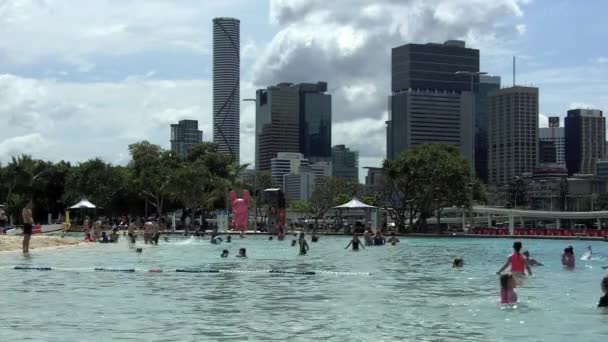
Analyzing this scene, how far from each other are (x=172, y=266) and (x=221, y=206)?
75460 millimetres

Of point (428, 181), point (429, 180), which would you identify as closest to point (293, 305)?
point (429, 180)

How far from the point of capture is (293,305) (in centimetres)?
1931

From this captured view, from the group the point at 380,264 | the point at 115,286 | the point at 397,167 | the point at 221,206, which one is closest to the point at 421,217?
the point at 397,167

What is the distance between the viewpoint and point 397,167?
9006cm

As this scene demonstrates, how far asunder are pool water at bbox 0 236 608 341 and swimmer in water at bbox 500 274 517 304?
1.05ft

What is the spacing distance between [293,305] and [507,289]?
4958mm

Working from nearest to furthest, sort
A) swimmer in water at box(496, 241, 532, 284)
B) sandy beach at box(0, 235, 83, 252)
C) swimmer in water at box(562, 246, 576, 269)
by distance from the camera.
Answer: swimmer in water at box(496, 241, 532, 284)
swimmer in water at box(562, 246, 576, 269)
sandy beach at box(0, 235, 83, 252)

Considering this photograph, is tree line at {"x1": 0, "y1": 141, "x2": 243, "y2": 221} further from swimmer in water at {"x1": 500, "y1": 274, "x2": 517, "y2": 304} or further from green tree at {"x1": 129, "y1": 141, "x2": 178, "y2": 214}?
swimmer in water at {"x1": 500, "y1": 274, "x2": 517, "y2": 304}

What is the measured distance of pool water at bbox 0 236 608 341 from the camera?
15.1 m

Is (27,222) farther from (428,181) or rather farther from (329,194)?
(329,194)

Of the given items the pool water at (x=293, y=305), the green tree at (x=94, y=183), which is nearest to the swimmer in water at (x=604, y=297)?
the pool water at (x=293, y=305)

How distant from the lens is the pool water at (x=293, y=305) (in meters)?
15.1

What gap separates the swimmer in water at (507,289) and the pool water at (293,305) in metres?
0.32

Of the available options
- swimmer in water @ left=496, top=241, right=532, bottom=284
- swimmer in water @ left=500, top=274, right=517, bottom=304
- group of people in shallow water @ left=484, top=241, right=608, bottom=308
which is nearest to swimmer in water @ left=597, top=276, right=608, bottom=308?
group of people in shallow water @ left=484, top=241, right=608, bottom=308
